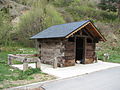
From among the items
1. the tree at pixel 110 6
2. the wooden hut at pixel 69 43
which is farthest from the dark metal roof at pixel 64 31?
the tree at pixel 110 6

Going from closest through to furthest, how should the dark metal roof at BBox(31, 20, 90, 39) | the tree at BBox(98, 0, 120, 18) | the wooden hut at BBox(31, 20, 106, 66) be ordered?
1. the dark metal roof at BBox(31, 20, 90, 39)
2. the wooden hut at BBox(31, 20, 106, 66)
3. the tree at BBox(98, 0, 120, 18)

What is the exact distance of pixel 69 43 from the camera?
→ 9844mm

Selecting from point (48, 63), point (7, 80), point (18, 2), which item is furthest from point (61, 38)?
point (18, 2)

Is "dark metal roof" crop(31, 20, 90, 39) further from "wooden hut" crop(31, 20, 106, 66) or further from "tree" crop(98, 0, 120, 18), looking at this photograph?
"tree" crop(98, 0, 120, 18)

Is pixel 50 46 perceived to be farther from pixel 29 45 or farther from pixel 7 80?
pixel 29 45

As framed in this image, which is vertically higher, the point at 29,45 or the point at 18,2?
the point at 18,2

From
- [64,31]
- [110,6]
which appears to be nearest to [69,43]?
[64,31]

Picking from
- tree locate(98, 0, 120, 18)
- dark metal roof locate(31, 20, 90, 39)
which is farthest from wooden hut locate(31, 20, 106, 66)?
tree locate(98, 0, 120, 18)

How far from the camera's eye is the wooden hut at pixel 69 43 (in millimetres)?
9500

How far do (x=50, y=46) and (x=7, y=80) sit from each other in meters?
4.90

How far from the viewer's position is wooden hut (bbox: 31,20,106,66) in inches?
374

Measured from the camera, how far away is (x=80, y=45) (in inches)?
495

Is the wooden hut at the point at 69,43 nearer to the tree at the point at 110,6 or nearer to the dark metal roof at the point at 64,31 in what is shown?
the dark metal roof at the point at 64,31

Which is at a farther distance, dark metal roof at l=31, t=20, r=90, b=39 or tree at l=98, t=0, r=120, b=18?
tree at l=98, t=0, r=120, b=18
